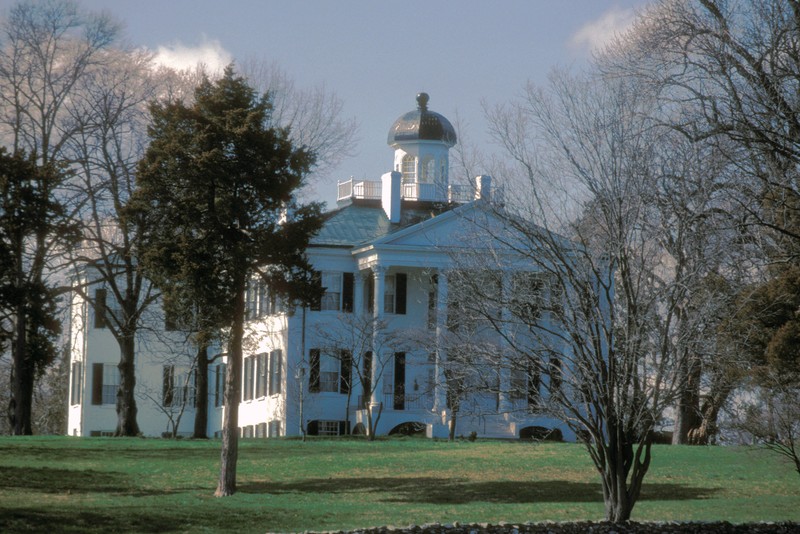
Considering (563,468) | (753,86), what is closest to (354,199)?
(563,468)

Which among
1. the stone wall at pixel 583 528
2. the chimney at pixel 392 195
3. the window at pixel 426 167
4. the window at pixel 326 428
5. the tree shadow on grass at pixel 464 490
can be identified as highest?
the window at pixel 426 167

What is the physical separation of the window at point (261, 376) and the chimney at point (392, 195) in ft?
22.8

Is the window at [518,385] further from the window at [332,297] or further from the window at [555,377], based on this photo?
the window at [332,297]

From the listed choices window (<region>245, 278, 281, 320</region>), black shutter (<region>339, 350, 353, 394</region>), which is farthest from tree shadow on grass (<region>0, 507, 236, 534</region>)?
black shutter (<region>339, 350, 353, 394</region>)

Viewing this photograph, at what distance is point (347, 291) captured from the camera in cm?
4106

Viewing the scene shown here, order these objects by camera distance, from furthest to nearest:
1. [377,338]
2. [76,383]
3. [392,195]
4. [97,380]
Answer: [76,383]
[97,380]
[392,195]
[377,338]

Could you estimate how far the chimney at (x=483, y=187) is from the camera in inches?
554

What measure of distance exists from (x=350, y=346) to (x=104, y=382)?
12.1 meters

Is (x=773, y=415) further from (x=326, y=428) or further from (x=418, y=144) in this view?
(x=418, y=144)

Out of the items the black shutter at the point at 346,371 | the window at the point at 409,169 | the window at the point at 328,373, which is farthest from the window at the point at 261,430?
the window at the point at 409,169

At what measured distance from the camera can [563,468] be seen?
79.4ft

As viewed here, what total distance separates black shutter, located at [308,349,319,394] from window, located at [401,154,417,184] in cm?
928

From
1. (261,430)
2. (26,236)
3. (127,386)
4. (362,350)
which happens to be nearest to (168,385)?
(261,430)

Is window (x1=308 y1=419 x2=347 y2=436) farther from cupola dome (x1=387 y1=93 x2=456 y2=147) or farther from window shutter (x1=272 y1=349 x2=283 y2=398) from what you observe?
cupola dome (x1=387 y1=93 x2=456 y2=147)
